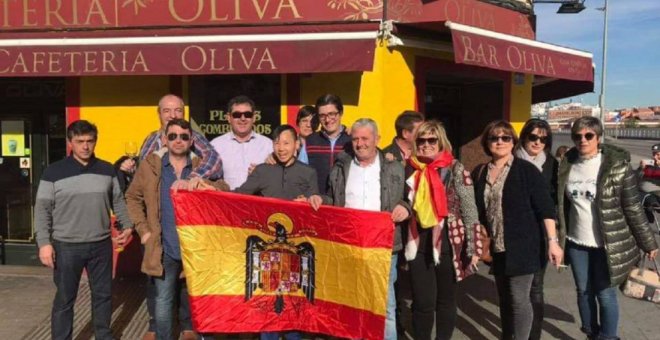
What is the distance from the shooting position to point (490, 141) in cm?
354

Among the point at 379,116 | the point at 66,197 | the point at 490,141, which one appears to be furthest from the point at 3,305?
the point at 490,141

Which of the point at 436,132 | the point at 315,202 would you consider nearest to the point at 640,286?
the point at 436,132

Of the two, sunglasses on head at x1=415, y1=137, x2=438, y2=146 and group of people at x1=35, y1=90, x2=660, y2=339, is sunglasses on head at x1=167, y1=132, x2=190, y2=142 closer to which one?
group of people at x1=35, y1=90, x2=660, y2=339

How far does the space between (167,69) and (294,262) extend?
2553 mm

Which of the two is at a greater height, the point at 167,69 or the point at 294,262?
the point at 167,69

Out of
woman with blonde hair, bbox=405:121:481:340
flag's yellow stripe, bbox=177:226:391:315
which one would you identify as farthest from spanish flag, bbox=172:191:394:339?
woman with blonde hair, bbox=405:121:481:340

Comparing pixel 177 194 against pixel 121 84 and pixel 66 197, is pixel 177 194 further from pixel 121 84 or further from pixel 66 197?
pixel 121 84

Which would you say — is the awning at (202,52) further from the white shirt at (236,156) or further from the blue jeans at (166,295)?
the blue jeans at (166,295)

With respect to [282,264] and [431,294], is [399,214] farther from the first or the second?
[282,264]

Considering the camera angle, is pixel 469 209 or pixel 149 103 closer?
pixel 469 209

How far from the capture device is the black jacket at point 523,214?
3445 mm

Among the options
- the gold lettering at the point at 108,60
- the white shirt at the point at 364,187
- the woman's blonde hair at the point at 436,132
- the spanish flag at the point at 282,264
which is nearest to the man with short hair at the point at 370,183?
the white shirt at the point at 364,187

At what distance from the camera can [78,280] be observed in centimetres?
379

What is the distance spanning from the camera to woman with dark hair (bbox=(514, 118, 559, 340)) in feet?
12.8
